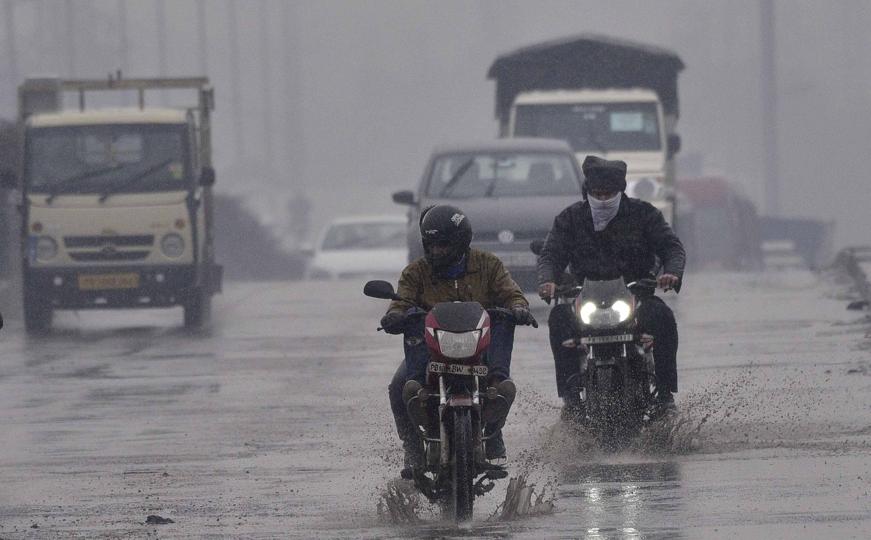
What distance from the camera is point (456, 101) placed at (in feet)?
411

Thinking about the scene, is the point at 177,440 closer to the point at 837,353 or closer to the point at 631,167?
the point at 837,353

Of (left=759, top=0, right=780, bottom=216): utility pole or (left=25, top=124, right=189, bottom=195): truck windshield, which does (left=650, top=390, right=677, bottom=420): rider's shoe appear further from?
(left=759, top=0, right=780, bottom=216): utility pole

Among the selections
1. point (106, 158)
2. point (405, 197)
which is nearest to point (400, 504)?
point (106, 158)

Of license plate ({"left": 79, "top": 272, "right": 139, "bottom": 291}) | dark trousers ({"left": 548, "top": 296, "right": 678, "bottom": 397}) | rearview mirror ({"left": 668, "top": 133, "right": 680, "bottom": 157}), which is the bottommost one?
license plate ({"left": 79, "top": 272, "right": 139, "bottom": 291})

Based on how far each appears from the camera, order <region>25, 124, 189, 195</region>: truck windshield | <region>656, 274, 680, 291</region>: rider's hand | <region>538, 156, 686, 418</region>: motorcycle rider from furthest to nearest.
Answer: <region>25, 124, 189, 195</region>: truck windshield → <region>538, 156, 686, 418</region>: motorcycle rider → <region>656, 274, 680, 291</region>: rider's hand

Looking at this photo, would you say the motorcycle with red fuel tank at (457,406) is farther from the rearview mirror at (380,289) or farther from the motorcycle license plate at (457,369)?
the rearview mirror at (380,289)

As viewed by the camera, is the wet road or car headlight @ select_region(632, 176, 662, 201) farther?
car headlight @ select_region(632, 176, 662, 201)

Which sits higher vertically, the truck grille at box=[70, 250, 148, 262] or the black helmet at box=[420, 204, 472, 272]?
the black helmet at box=[420, 204, 472, 272]

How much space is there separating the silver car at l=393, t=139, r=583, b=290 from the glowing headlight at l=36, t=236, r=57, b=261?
11.9 ft

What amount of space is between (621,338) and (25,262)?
12647 millimetres

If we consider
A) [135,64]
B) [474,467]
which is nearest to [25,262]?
[474,467]

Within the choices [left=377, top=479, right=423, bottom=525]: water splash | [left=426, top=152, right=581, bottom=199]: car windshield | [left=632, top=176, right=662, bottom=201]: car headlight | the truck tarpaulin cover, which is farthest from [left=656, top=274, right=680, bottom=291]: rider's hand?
the truck tarpaulin cover

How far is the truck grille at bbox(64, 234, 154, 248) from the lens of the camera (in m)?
23.0

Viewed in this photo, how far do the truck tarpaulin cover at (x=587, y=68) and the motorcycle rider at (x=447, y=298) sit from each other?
2343cm
